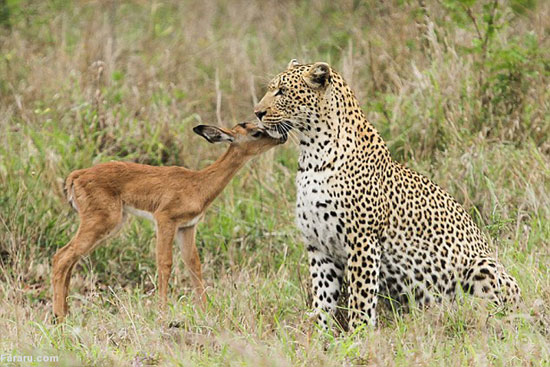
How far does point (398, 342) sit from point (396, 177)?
129 cm

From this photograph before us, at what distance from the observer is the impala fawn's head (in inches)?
277

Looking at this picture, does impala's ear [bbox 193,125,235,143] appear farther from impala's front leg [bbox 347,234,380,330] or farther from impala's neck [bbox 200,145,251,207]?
impala's front leg [bbox 347,234,380,330]

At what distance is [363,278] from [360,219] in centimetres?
38

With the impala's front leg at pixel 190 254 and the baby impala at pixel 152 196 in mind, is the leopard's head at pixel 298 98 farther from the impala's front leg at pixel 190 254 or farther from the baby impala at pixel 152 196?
the impala's front leg at pixel 190 254

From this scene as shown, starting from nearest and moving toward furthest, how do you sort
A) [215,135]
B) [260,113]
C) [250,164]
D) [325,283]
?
1. [260,113]
2. [325,283]
3. [215,135]
4. [250,164]

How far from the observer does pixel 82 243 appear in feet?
22.7

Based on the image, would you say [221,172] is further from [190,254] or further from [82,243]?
[82,243]

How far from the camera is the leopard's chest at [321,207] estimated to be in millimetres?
6051

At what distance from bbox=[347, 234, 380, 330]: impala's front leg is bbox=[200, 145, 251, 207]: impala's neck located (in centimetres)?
141

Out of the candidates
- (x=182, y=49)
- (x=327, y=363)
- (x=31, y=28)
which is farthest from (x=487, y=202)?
(x=31, y=28)

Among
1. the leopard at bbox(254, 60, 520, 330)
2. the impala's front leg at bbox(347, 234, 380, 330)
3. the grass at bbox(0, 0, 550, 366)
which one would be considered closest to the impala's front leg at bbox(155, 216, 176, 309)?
the grass at bbox(0, 0, 550, 366)

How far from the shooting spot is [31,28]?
12.3 metres

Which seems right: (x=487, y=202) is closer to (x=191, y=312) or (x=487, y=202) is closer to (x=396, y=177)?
(x=396, y=177)

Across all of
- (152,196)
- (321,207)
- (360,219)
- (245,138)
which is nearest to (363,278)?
(360,219)
